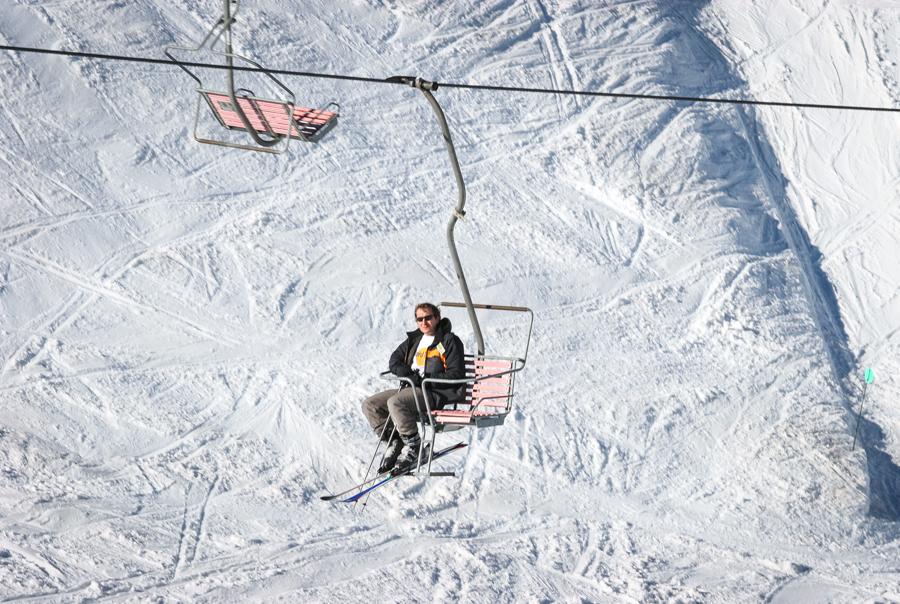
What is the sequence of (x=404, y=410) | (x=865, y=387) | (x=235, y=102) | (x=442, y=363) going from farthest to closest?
(x=865, y=387) < (x=442, y=363) < (x=404, y=410) < (x=235, y=102)

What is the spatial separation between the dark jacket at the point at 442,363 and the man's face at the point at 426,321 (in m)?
0.05

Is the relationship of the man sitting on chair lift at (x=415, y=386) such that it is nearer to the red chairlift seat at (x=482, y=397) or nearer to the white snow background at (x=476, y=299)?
the red chairlift seat at (x=482, y=397)

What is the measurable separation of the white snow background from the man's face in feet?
12.2

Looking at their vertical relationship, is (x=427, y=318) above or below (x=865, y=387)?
above

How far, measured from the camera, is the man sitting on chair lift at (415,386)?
33.1 feet

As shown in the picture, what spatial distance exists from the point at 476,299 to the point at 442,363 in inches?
281

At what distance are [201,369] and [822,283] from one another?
8569mm

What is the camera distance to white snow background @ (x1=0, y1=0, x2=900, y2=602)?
544 inches

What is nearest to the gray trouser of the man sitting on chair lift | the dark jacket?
the man sitting on chair lift

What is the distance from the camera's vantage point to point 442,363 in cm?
1020

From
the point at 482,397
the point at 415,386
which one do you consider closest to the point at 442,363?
the point at 415,386

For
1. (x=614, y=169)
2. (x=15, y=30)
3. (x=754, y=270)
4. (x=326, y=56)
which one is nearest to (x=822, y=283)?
(x=754, y=270)

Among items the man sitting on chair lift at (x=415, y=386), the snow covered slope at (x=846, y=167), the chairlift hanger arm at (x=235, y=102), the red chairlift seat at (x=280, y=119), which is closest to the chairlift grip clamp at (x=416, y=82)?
the chairlift hanger arm at (x=235, y=102)

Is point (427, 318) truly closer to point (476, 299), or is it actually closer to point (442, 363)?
point (442, 363)
